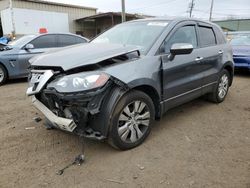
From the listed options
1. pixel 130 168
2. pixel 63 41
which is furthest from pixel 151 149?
pixel 63 41

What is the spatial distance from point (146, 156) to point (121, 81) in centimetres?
100

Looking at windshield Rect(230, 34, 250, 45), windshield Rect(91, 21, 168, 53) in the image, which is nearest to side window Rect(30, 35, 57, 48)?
windshield Rect(91, 21, 168, 53)

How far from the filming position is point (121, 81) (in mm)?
2898

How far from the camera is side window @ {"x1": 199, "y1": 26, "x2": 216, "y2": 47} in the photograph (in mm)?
4539

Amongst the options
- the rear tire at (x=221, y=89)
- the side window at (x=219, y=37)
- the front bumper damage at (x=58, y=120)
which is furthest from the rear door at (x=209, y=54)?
the front bumper damage at (x=58, y=120)

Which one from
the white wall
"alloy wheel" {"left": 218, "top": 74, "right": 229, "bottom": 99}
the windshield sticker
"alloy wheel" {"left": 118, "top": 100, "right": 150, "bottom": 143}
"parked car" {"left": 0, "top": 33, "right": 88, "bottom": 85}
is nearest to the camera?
"alloy wheel" {"left": 118, "top": 100, "right": 150, "bottom": 143}

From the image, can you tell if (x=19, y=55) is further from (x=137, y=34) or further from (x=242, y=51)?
(x=242, y=51)

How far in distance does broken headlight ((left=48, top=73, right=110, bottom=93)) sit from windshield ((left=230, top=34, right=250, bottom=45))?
26.2 feet

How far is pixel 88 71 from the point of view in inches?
112

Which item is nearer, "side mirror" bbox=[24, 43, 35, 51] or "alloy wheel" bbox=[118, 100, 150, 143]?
"alloy wheel" bbox=[118, 100, 150, 143]

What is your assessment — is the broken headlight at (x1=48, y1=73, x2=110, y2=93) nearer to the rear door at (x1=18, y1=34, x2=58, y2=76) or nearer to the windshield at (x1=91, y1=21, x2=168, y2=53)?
the windshield at (x1=91, y1=21, x2=168, y2=53)

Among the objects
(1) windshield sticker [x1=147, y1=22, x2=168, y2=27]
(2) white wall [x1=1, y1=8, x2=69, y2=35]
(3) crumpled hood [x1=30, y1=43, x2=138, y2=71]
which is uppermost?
(2) white wall [x1=1, y1=8, x2=69, y2=35]

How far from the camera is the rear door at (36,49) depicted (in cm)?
714

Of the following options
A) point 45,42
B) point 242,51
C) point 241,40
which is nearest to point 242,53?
point 242,51
